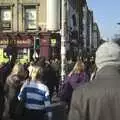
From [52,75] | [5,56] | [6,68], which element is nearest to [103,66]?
[6,68]

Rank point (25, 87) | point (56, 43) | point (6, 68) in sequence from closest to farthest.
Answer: point (25, 87)
point (6, 68)
point (56, 43)

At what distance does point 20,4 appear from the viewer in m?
55.5

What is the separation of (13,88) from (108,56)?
658cm

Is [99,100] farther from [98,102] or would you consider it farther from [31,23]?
[31,23]

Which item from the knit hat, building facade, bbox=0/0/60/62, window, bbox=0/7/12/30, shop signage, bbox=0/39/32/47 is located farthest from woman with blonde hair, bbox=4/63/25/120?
window, bbox=0/7/12/30

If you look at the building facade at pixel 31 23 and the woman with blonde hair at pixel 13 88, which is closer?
the woman with blonde hair at pixel 13 88

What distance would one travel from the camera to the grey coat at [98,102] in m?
4.70

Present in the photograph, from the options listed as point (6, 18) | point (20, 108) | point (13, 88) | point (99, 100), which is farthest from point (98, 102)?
point (6, 18)

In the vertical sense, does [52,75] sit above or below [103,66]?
below

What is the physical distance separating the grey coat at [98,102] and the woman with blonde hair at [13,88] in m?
6.44

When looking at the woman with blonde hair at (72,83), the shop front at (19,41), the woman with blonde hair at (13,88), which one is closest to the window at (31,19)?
the shop front at (19,41)

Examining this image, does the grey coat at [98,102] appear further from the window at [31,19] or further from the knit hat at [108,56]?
the window at [31,19]

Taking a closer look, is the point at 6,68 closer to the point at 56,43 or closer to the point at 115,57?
the point at 115,57

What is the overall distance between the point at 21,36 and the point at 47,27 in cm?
252
